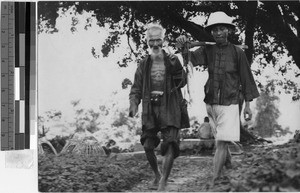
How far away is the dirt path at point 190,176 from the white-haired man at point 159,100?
0.07 meters

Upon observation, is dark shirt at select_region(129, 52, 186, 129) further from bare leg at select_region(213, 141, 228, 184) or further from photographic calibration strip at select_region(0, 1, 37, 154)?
photographic calibration strip at select_region(0, 1, 37, 154)

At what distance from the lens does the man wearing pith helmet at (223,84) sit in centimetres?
427

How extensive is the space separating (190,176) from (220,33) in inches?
55.2

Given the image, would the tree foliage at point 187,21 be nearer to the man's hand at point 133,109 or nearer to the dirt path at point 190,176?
the man's hand at point 133,109

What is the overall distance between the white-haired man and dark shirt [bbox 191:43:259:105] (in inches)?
11.2

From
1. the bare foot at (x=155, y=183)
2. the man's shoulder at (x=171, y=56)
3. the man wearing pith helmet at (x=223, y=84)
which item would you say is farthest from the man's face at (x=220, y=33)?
the bare foot at (x=155, y=183)

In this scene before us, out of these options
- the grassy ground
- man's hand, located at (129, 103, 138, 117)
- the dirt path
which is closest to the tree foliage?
man's hand, located at (129, 103, 138, 117)

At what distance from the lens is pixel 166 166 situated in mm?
4293

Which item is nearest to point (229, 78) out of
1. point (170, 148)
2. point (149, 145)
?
point (170, 148)

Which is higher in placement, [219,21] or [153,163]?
[219,21]

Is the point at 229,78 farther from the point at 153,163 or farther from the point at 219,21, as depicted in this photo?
the point at 153,163

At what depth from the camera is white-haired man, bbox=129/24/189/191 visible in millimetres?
4301

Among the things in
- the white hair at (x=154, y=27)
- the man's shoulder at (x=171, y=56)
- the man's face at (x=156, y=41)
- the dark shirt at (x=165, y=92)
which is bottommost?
the dark shirt at (x=165, y=92)

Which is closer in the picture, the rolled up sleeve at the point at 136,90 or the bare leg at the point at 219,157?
the bare leg at the point at 219,157
